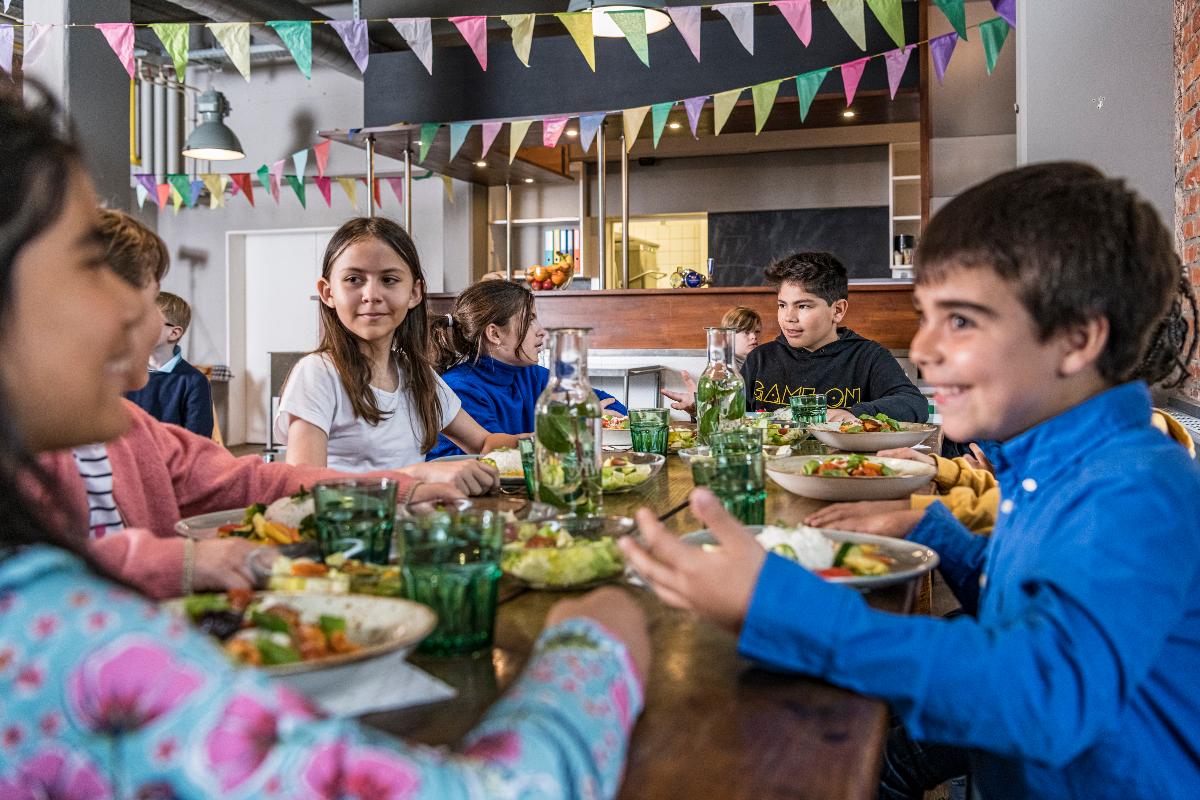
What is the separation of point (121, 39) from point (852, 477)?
4.41 meters

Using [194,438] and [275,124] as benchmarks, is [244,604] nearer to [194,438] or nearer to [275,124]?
[194,438]

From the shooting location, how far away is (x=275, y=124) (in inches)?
371

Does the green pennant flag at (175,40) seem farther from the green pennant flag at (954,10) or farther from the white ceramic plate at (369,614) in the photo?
the white ceramic plate at (369,614)

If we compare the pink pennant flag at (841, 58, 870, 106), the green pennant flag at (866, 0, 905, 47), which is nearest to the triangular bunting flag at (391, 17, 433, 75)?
the green pennant flag at (866, 0, 905, 47)

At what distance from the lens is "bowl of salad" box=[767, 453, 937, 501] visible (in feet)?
5.44

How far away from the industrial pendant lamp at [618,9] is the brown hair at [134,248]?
11.5ft

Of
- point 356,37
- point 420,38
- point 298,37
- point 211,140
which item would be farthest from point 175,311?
point 211,140

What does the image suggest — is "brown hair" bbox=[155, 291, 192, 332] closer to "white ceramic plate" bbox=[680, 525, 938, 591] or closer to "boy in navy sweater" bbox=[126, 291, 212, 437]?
"boy in navy sweater" bbox=[126, 291, 212, 437]

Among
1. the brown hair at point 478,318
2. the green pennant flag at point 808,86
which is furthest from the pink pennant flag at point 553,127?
the brown hair at point 478,318

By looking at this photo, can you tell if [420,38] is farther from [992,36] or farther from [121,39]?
[992,36]

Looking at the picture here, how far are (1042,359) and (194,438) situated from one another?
4.32 ft

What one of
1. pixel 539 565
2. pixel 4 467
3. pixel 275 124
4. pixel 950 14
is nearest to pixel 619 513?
pixel 539 565

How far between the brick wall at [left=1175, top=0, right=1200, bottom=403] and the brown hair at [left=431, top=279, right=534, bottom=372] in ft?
7.17

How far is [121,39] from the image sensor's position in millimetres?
4617
